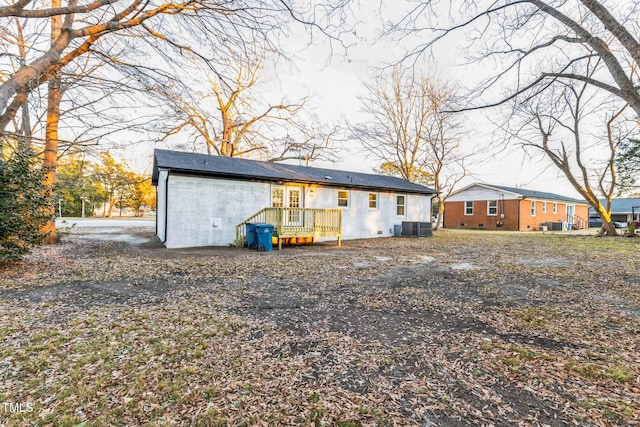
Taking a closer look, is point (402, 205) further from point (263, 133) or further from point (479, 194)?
point (479, 194)

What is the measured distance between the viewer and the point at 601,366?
277 centimetres

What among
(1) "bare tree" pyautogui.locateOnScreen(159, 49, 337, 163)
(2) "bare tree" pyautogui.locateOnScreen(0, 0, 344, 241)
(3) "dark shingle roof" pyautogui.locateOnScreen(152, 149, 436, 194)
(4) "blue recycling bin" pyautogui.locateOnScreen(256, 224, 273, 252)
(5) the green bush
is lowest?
(4) "blue recycling bin" pyautogui.locateOnScreen(256, 224, 273, 252)

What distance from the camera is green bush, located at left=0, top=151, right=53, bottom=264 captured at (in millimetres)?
6020

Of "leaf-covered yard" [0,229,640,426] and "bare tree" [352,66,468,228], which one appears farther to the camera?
"bare tree" [352,66,468,228]

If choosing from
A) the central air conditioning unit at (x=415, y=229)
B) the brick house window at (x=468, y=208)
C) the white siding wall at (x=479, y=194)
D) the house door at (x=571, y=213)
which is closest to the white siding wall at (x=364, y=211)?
the central air conditioning unit at (x=415, y=229)

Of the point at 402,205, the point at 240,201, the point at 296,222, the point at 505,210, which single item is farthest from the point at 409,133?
the point at 240,201

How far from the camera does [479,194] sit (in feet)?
87.9

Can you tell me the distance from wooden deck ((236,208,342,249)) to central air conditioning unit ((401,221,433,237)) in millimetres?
6047

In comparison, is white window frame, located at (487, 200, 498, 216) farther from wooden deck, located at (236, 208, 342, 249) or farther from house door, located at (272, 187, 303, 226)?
house door, located at (272, 187, 303, 226)

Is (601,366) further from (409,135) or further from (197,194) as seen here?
(409,135)

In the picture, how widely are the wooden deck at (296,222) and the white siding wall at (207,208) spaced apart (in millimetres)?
525

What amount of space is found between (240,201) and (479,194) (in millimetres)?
23293

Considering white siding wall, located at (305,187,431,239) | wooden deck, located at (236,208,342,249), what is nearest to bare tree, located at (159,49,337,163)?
white siding wall, located at (305,187,431,239)

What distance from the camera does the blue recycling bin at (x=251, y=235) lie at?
10852 millimetres
